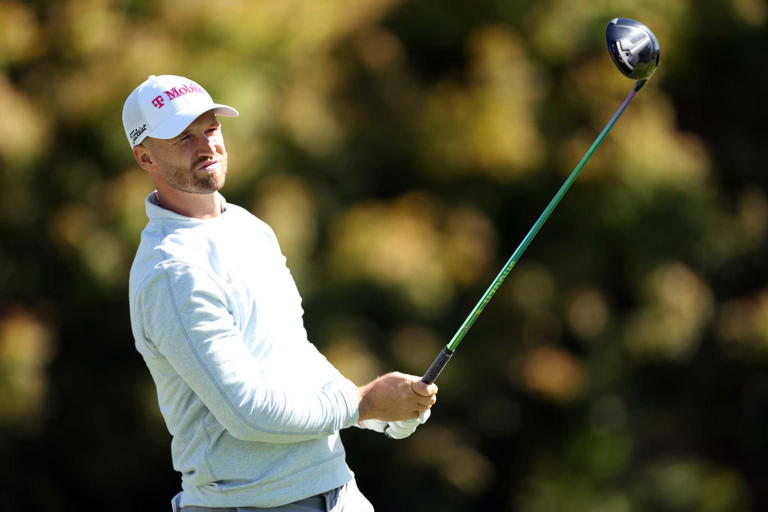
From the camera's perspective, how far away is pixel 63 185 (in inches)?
188

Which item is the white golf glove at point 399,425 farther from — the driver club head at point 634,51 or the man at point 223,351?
the driver club head at point 634,51

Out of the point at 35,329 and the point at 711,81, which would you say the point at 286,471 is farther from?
the point at 711,81

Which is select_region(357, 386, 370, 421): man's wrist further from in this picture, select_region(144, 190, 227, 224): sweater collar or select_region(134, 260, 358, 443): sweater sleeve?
select_region(144, 190, 227, 224): sweater collar

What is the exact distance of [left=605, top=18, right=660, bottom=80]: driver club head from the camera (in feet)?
6.43

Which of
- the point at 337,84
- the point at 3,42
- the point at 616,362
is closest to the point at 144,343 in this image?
the point at 3,42

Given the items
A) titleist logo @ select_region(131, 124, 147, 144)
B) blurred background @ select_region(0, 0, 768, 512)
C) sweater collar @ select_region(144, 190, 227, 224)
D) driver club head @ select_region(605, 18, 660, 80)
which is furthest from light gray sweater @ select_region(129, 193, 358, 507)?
blurred background @ select_region(0, 0, 768, 512)

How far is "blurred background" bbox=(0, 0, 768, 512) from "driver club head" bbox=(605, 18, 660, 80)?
9.10ft

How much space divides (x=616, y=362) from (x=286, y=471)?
4.12 metres

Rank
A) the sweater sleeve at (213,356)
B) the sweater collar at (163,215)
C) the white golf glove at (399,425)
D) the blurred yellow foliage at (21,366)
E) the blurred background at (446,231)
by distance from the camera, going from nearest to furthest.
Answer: the sweater sleeve at (213,356)
the sweater collar at (163,215)
the white golf glove at (399,425)
the blurred yellow foliage at (21,366)
the blurred background at (446,231)

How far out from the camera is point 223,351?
1.68 m

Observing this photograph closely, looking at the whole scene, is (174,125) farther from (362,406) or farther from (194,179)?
(362,406)

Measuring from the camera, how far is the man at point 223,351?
169cm

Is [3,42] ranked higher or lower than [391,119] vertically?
higher

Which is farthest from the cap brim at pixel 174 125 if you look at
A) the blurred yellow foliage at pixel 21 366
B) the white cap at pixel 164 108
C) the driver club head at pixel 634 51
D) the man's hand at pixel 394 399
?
the blurred yellow foliage at pixel 21 366
